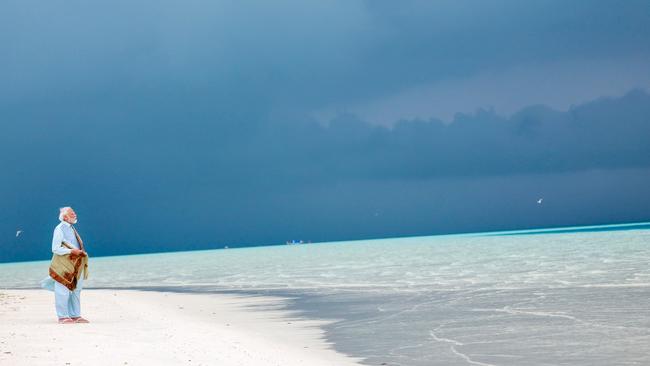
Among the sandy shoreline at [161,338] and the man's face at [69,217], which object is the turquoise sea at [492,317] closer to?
the sandy shoreline at [161,338]

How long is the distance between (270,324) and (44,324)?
5372 mm

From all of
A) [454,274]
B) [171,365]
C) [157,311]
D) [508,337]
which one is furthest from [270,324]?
[454,274]

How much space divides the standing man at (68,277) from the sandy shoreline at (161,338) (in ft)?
1.21

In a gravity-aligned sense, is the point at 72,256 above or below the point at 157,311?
above

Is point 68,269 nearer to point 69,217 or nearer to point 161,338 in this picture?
point 69,217

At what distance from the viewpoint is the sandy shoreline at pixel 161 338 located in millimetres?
11852

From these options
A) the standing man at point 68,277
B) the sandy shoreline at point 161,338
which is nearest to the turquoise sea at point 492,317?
the sandy shoreline at point 161,338

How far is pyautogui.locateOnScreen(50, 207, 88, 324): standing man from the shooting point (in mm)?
16875

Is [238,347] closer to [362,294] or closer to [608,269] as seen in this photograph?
[362,294]

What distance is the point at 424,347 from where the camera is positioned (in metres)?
14.4

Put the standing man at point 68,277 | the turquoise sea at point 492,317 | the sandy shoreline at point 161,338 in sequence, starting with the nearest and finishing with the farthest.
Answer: the sandy shoreline at point 161,338, the turquoise sea at point 492,317, the standing man at point 68,277

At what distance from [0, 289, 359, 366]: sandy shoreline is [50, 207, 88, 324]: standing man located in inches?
14.5

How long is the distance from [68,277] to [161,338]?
3.64 metres

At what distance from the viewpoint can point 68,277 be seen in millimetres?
16906
